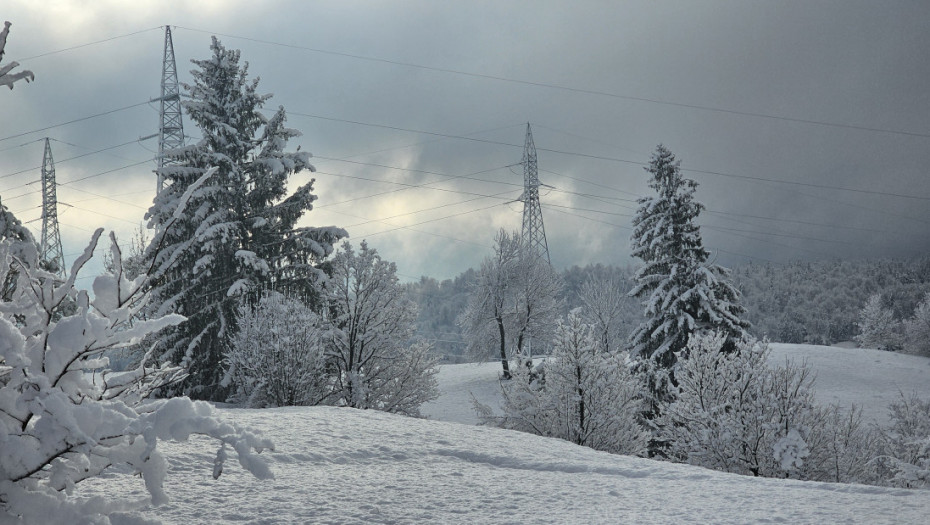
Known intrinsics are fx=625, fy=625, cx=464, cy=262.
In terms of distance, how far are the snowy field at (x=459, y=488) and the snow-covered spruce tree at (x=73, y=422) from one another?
1.33 ft

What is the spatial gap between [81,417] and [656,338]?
25.1 meters

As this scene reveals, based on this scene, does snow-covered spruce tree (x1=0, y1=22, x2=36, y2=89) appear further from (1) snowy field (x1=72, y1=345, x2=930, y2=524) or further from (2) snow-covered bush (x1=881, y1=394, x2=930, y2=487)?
(2) snow-covered bush (x1=881, y1=394, x2=930, y2=487)

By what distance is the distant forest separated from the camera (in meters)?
91.0

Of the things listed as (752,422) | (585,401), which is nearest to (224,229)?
(585,401)

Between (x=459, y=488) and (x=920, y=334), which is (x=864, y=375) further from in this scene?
(x=459, y=488)

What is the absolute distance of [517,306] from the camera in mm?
42812

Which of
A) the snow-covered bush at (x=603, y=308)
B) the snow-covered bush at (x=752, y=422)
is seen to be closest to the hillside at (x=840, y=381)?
the snow-covered bush at (x=603, y=308)

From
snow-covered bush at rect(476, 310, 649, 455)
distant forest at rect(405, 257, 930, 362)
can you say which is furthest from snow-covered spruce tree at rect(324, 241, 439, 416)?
distant forest at rect(405, 257, 930, 362)

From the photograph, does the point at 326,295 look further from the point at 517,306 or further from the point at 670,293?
the point at 517,306

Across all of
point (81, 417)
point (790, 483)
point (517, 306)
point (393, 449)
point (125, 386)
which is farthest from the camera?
point (517, 306)

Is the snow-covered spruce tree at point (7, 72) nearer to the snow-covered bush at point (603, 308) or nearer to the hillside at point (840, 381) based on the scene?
the hillside at point (840, 381)

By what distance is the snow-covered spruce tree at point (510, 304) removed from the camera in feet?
140

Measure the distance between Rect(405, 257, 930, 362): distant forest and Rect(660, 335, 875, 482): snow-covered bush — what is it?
49118 mm

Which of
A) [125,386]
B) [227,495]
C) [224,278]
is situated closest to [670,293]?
[224,278]
